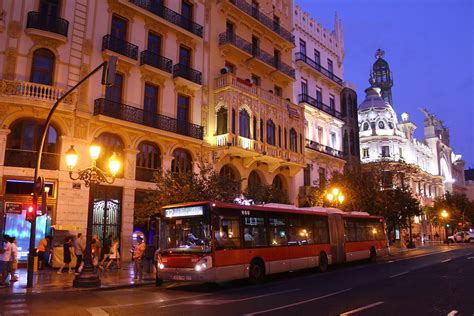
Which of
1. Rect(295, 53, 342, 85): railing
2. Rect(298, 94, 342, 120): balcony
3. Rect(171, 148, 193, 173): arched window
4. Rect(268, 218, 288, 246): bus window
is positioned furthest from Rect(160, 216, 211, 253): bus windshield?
Rect(295, 53, 342, 85): railing

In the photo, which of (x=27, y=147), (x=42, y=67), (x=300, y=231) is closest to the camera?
(x=300, y=231)

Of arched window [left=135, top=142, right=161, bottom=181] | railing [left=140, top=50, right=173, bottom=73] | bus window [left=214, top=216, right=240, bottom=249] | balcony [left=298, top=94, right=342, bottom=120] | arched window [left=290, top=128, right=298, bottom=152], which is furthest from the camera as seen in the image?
balcony [left=298, top=94, right=342, bottom=120]

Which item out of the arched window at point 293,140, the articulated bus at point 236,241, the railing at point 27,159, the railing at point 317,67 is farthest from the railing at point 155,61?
the railing at point 317,67

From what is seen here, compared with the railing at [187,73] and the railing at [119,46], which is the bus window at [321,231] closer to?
the railing at [187,73]

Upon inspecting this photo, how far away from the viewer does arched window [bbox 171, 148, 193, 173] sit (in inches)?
1025

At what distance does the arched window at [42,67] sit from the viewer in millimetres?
20906

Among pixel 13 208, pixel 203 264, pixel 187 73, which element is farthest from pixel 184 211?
pixel 187 73

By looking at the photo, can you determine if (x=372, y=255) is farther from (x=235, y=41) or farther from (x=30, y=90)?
(x=30, y=90)

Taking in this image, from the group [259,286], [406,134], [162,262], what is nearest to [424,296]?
[259,286]

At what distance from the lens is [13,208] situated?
1973cm

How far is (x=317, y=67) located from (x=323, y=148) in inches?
310

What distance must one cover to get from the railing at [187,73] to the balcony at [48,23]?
7074mm

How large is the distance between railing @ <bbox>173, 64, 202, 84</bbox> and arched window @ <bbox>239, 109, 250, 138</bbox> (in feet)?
12.0

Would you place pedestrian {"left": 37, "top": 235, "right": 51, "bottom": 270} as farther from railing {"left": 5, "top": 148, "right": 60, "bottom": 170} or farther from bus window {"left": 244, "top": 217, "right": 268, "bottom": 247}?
bus window {"left": 244, "top": 217, "right": 268, "bottom": 247}
